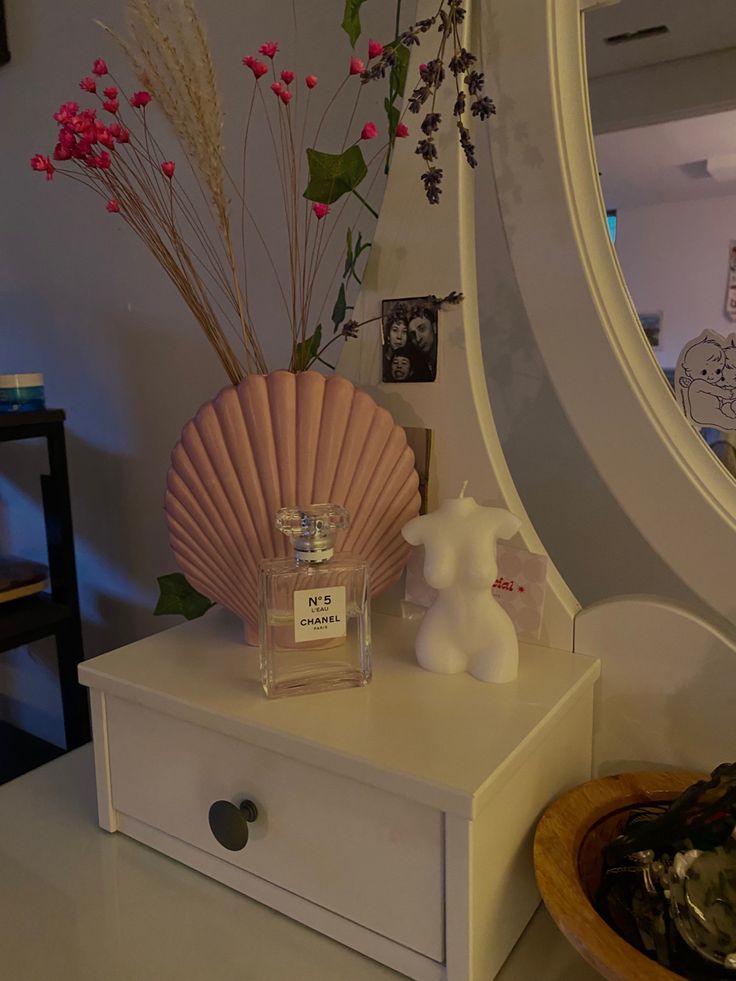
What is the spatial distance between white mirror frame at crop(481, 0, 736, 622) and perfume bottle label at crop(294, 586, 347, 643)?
0.80 ft

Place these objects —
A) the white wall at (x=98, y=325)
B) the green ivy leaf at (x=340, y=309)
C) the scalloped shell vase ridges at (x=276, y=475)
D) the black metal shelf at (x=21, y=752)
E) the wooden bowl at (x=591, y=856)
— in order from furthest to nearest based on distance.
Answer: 1. the black metal shelf at (x=21, y=752)
2. the white wall at (x=98, y=325)
3. the green ivy leaf at (x=340, y=309)
4. the scalloped shell vase ridges at (x=276, y=475)
5. the wooden bowl at (x=591, y=856)

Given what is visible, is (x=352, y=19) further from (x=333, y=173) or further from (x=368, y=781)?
(x=368, y=781)

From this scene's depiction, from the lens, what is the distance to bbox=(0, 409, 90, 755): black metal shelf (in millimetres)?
1036

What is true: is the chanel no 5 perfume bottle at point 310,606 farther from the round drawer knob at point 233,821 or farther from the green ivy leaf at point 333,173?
the green ivy leaf at point 333,173

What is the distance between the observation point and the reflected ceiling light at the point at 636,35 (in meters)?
0.61

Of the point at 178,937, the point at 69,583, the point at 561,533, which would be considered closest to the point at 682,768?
the point at 561,533

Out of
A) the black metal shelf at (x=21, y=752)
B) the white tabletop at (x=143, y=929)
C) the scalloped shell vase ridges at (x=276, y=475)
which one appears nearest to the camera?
the white tabletop at (x=143, y=929)

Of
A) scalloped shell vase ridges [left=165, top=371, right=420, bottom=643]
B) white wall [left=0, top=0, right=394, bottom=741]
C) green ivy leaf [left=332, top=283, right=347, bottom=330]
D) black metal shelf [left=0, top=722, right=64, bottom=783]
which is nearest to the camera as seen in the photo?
scalloped shell vase ridges [left=165, top=371, right=420, bottom=643]

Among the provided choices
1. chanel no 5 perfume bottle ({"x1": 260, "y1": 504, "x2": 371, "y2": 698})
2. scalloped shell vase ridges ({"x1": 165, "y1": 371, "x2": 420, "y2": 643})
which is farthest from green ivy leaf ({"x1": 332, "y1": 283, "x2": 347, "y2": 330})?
chanel no 5 perfume bottle ({"x1": 260, "y1": 504, "x2": 371, "y2": 698})

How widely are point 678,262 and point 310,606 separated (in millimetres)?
378

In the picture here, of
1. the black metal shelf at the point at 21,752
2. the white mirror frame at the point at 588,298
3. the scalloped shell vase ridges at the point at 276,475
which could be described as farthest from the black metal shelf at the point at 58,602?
the white mirror frame at the point at 588,298

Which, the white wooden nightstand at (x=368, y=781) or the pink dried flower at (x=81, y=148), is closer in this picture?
the white wooden nightstand at (x=368, y=781)

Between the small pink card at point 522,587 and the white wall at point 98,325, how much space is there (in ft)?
1.37

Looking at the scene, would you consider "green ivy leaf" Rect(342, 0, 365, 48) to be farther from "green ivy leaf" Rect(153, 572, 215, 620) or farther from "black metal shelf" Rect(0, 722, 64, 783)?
"black metal shelf" Rect(0, 722, 64, 783)
